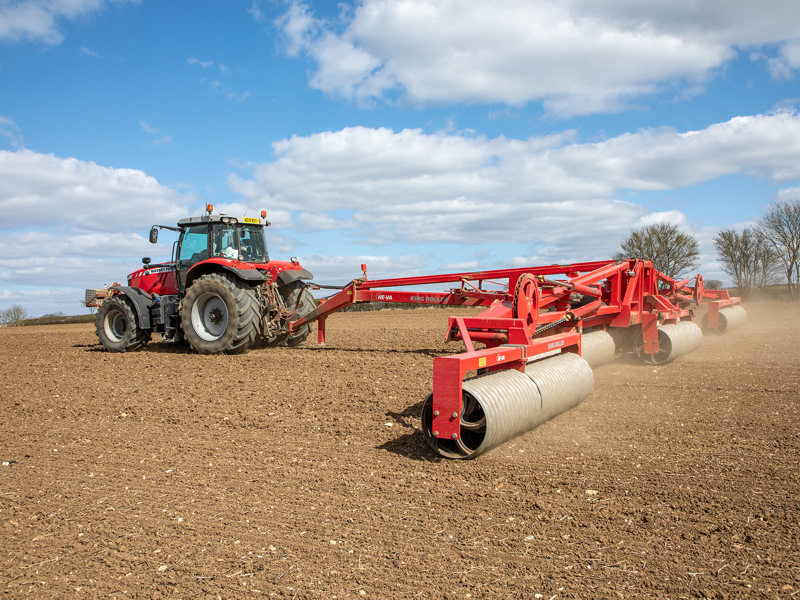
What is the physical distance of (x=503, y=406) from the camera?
4.67m

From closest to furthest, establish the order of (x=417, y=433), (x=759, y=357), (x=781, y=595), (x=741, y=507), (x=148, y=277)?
(x=781, y=595) → (x=741, y=507) → (x=417, y=433) → (x=759, y=357) → (x=148, y=277)

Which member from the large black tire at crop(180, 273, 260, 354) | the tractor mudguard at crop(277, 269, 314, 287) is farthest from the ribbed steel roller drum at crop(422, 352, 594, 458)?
the tractor mudguard at crop(277, 269, 314, 287)

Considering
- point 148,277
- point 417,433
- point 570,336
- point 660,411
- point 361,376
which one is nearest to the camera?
point 417,433

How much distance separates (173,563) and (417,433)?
8.64 feet

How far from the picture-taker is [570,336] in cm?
660

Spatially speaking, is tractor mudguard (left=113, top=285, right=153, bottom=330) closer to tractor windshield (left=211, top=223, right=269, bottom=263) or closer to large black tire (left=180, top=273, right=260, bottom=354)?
large black tire (left=180, top=273, right=260, bottom=354)

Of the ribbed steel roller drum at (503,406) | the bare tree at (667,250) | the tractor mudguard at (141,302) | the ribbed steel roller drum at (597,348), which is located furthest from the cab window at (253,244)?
the bare tree at (667,250)

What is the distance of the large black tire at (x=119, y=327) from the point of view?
10.7 metres

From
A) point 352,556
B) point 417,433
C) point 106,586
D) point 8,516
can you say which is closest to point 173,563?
point 106,586

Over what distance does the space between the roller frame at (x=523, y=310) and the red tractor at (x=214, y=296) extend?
0.72 metres

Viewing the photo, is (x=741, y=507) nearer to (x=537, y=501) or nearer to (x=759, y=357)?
(x=537, y=501)

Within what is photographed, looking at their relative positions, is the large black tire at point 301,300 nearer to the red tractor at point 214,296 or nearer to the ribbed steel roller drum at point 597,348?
the red tractor at point 214,296

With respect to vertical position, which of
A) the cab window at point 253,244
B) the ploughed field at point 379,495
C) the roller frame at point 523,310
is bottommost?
the ploughed field at point 379,495

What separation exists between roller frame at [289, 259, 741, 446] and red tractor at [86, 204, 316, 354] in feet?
2.35
